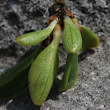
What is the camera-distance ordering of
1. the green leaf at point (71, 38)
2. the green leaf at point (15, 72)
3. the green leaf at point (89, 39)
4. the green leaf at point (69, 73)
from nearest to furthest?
1. the green leaf at point (71, 38)
2. the green leaf at point (69, 73)
3. the green leaf at point (15, 72)
4. the green leaf at point (89, 39)

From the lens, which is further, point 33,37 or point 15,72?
point 15,72

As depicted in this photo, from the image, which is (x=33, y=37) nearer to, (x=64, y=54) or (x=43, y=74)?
(x=43, y=74)

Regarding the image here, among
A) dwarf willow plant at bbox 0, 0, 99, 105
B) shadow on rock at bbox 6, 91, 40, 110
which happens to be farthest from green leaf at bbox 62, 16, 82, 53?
shadow on rock at bbox 6, 91, 40, 110

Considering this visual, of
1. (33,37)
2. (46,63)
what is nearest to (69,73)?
(46,63)

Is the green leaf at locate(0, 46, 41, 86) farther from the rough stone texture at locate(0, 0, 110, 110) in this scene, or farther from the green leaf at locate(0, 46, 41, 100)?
the rough stone texture at locate(0, 0, 110, 110)

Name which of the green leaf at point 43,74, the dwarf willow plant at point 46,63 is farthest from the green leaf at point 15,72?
the green leaf at point 43,74

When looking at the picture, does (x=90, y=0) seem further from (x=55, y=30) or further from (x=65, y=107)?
(x=65, y=107)

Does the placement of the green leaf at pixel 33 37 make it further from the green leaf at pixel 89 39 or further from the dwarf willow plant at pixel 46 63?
the green leaf at pixel 89 39
